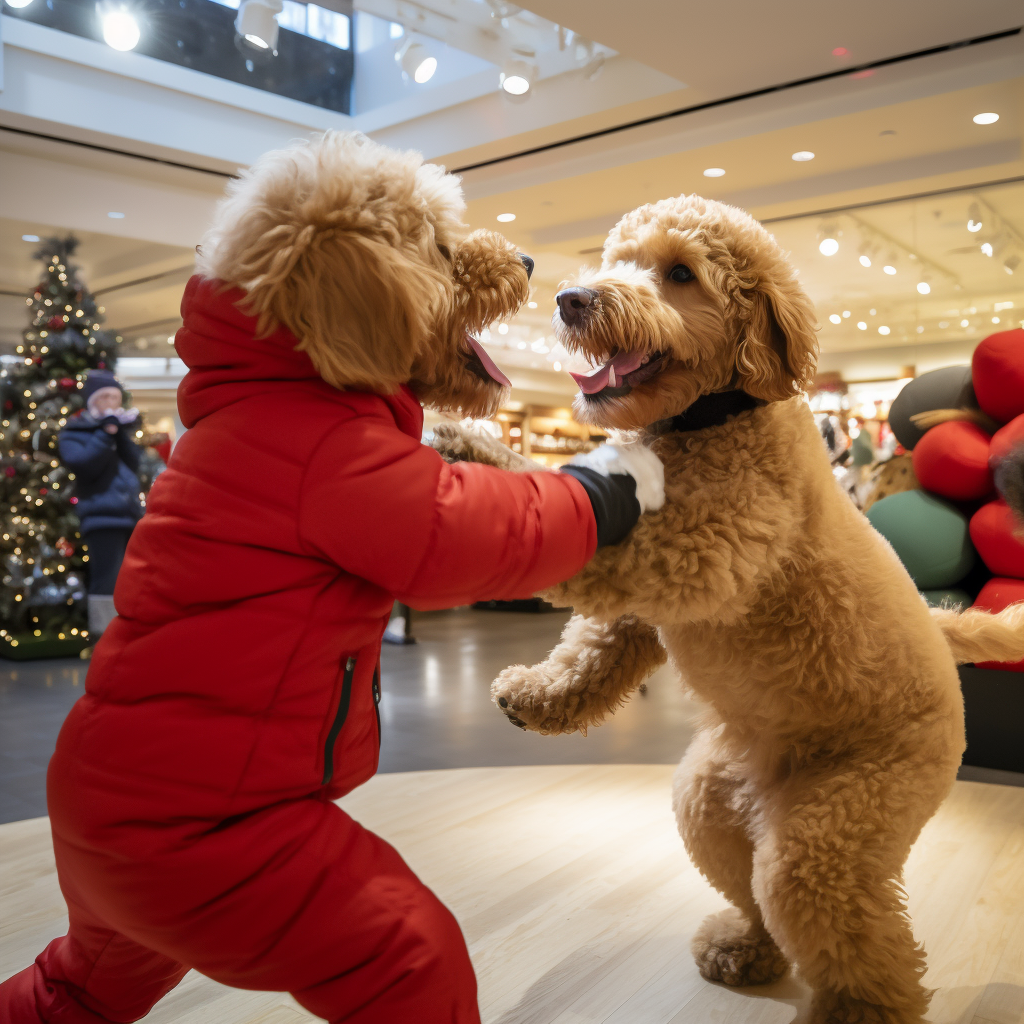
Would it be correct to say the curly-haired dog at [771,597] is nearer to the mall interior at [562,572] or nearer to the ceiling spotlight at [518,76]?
the mall interior at [562,572]

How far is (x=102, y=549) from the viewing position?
6199 millimetres

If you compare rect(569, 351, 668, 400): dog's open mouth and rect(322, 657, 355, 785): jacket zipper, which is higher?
rect(569, 351, 668, 400): dog's open mouth

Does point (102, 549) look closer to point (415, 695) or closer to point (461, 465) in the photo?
point (415, 695)

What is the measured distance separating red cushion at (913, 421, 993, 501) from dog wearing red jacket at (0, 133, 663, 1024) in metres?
2.60

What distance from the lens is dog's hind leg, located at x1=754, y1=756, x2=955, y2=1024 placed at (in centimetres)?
133

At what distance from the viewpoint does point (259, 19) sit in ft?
16.1

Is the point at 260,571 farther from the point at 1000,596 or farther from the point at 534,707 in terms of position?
the point at 1000,596

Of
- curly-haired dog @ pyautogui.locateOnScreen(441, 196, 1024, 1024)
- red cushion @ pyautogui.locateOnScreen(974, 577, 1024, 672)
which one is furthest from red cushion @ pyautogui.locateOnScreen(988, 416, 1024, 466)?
curly-haired dog @ pyautogui.locateOnScreen(441, 196, 1024, 1024)

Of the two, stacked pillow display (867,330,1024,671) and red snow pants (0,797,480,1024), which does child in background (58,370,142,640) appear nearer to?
stacked pillow display (867,330,1024,671)

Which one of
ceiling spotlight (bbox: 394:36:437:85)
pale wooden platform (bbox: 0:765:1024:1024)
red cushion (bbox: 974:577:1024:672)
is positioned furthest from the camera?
ceiling spotlight (bbox: 394:36:437:85)

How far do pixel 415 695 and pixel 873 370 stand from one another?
3.51 meters

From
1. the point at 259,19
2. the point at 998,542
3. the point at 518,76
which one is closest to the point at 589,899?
the point at 998,542

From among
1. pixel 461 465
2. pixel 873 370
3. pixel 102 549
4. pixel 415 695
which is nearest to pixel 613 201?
pixel 873 370

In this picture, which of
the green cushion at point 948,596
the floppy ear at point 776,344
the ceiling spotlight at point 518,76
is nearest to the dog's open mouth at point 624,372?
the floppy ear at point 776,344
